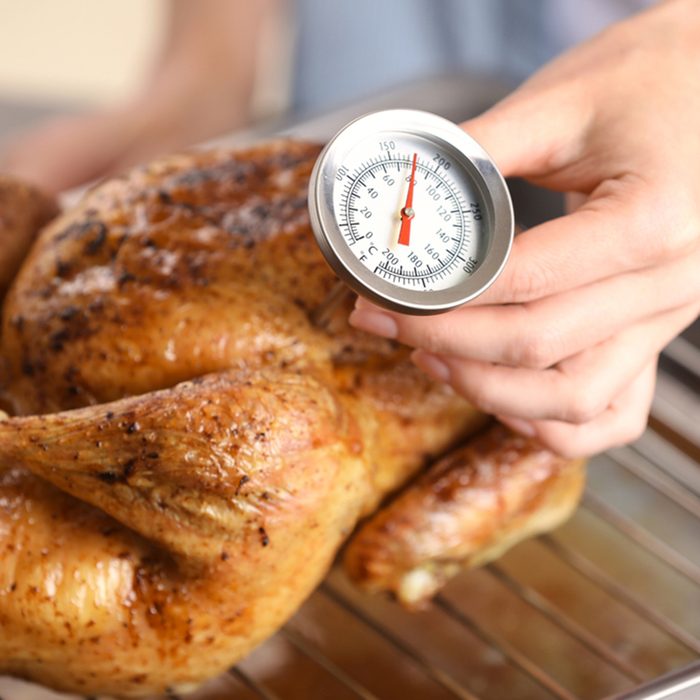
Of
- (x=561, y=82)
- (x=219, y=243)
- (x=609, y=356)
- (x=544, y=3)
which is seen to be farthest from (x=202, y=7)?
(x=609, y=356)

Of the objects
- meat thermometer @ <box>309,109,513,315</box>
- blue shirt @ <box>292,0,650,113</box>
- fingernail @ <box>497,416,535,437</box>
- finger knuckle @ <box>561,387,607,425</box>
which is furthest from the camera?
blue shirt @ <box>292,0,650,113</box>

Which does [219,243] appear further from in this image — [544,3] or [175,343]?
[544,3]

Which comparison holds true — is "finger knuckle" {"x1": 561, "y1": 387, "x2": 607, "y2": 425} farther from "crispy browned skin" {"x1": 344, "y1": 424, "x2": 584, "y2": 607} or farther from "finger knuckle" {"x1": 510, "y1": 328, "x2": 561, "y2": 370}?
"crispy browned skin" {"x1": 344, "y1": 424, "x2": 584, "y2": 607}

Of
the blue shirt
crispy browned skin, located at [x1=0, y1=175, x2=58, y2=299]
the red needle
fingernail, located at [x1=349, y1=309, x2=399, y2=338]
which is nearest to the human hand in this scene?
fingernail, located at [x1=349, y1=309, x2=399, y2=338]

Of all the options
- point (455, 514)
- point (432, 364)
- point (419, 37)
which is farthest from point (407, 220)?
point (419, 37)

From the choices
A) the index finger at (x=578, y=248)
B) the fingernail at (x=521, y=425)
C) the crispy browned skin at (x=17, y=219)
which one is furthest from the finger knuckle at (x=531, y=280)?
the crispy browned skin at (x=17, y=219)

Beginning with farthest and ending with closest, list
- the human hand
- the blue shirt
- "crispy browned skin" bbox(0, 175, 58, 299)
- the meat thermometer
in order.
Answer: the blue shirt → "crispy browned skin" bbox(0, 175, 58, 299) → the human hand → the meat thermometer

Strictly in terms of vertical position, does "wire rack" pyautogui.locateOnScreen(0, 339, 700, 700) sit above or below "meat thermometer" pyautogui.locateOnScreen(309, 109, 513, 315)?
below
